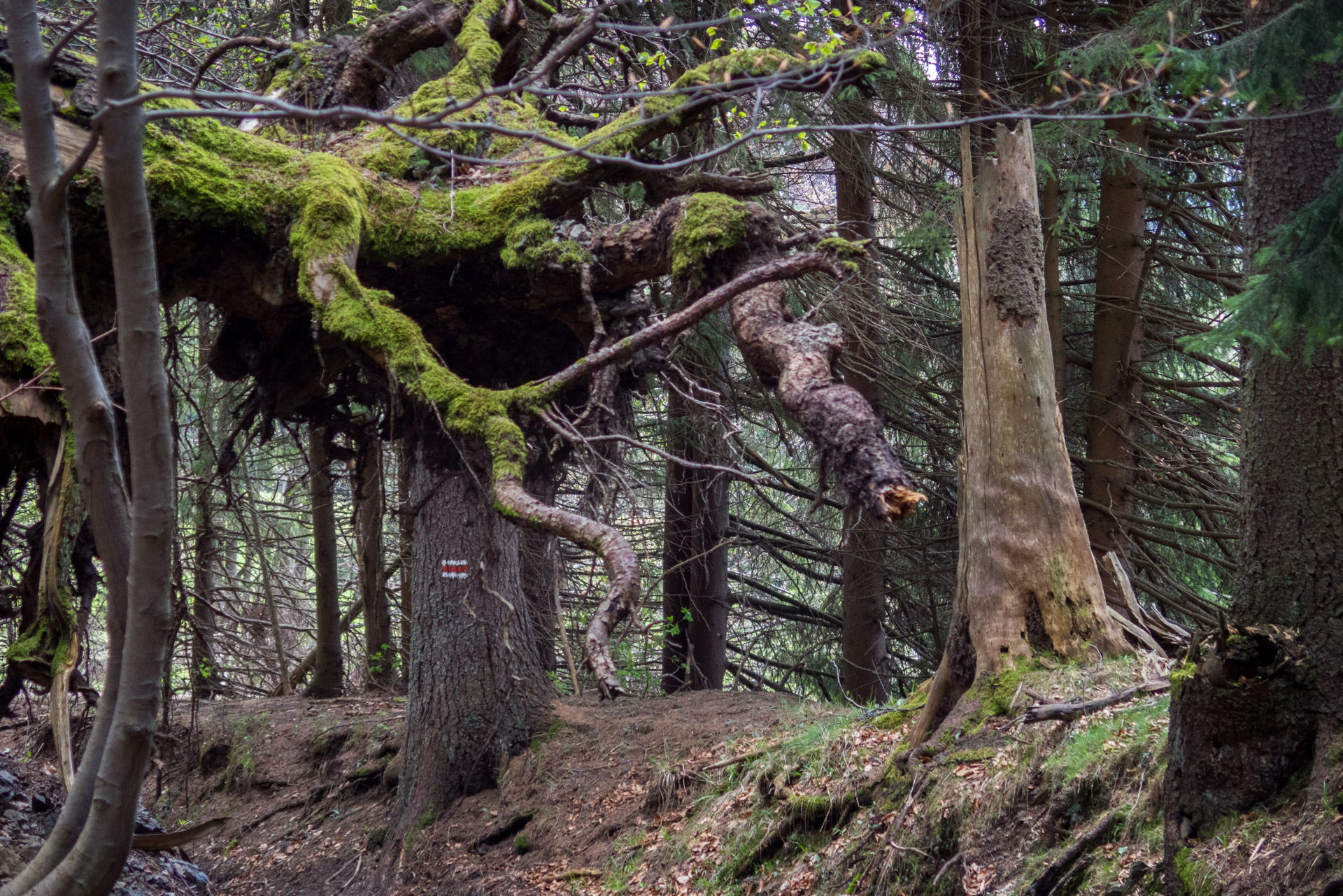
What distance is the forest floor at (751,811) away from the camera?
3.37 m

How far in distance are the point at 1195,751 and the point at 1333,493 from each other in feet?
3.24

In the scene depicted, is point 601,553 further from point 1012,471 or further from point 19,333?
point 19,333

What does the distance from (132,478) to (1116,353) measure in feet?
26.3

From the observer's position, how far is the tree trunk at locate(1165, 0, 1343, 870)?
9.49ft

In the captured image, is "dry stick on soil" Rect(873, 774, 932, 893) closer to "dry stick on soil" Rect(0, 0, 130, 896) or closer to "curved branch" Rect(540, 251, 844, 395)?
"curved branch" Rect(540, 251, 844, 395)

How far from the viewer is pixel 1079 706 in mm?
3969

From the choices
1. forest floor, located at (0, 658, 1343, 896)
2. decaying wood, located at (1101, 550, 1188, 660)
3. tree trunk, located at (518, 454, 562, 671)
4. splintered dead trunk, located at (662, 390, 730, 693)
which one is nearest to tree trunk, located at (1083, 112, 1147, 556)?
decaying wood, located at (1101, 550, 1188, 660)

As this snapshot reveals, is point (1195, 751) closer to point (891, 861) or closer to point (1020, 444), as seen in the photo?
point (891, 861)

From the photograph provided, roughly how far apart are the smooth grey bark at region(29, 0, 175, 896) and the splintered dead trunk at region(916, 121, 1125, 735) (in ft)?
11.8

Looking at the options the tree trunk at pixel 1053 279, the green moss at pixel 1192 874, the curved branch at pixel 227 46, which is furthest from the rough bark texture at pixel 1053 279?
the curved branch at pixel 227 46

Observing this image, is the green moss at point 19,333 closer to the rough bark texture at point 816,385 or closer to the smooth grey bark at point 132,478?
the smooth grey bark at point 132,478


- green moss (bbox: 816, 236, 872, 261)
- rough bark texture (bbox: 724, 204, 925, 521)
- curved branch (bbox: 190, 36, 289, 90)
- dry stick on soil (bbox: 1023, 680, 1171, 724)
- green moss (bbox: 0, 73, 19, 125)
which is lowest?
dry stick on soil (bbox: 1023, 680, 1171, 724)

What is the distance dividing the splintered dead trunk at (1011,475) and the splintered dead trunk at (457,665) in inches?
126

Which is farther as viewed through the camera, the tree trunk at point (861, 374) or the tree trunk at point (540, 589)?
the tree trunk at point (540, 589)
